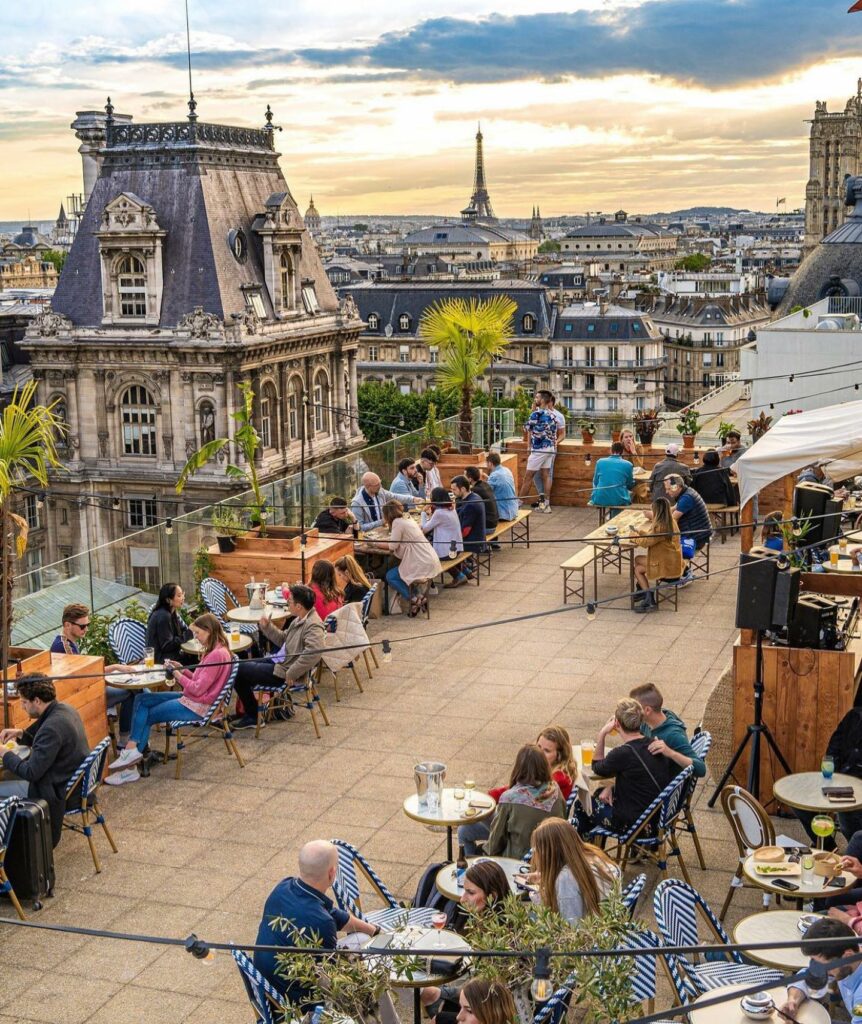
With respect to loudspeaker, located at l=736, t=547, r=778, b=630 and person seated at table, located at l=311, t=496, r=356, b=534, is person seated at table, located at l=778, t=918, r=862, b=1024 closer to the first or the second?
loudspeaker, located at l=736, t=547, r=778, b=630

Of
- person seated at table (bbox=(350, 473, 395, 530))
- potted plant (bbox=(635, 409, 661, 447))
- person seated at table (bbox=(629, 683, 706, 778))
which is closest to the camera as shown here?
person seated at table (bbox=(629, 683, 706, 778))

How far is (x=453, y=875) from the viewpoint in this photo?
7840mm

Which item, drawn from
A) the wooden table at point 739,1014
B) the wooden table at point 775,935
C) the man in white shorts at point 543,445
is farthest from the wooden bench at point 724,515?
the wooden table at point 739,1014

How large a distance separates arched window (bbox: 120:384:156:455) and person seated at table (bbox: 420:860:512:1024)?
46.4 m

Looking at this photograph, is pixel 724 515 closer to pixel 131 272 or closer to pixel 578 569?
pixel 578 569

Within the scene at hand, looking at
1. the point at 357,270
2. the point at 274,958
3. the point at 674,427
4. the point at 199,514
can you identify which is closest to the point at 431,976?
the point at 274,958

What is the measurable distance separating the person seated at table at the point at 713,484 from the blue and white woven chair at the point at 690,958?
10922 mm

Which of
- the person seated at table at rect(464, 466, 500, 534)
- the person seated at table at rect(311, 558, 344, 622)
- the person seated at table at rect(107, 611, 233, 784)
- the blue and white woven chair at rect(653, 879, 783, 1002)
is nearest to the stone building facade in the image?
the person seated at table at rect(464, 466, 500, 534)

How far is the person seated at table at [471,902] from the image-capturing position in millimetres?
6898

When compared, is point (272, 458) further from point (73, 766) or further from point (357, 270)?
point (357, 270)

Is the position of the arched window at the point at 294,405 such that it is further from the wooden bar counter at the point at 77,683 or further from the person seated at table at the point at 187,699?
the person seated at table at the point at 187,699

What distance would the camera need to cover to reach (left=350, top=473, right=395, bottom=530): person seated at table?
16031mm

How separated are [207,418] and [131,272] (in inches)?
233

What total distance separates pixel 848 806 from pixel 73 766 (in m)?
4.94
